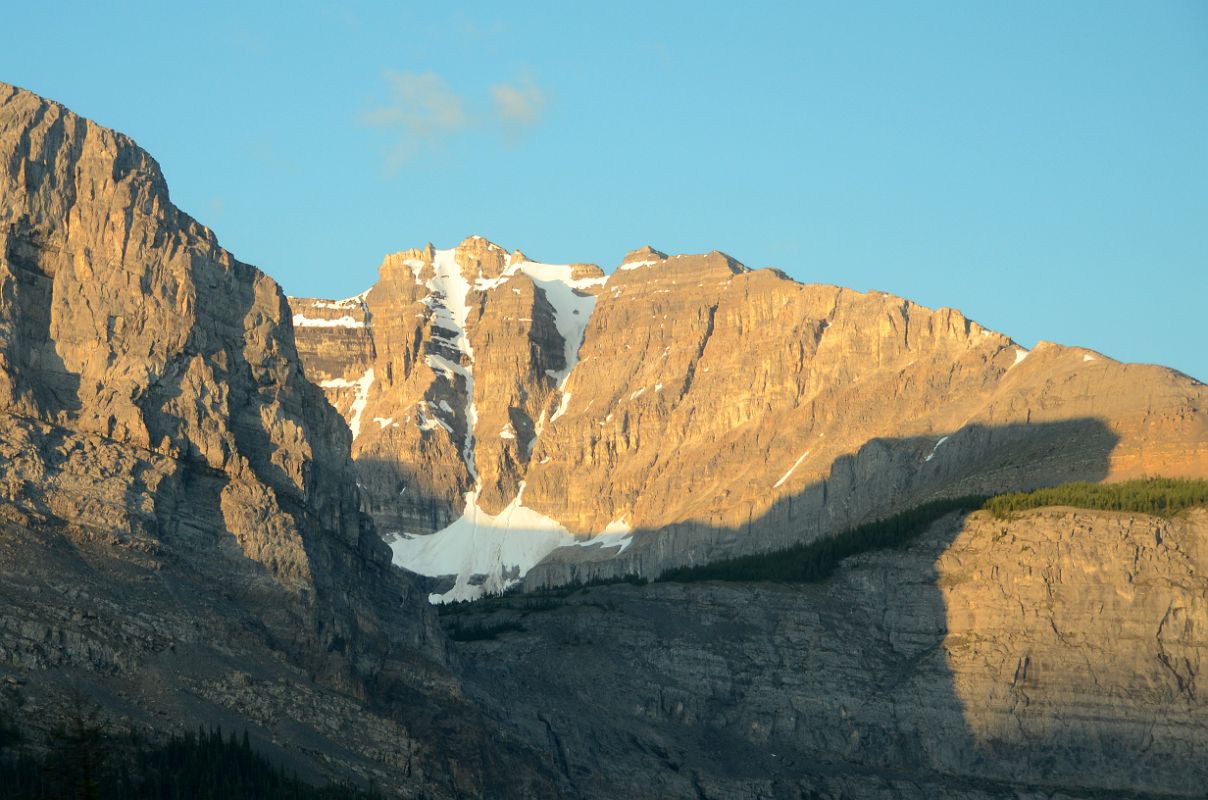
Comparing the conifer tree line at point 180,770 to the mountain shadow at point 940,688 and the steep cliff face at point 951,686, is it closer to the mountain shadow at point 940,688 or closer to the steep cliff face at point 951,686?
the mountain shadow at point 940,688

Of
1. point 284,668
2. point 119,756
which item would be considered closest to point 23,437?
point 284,668

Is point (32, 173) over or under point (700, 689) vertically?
over

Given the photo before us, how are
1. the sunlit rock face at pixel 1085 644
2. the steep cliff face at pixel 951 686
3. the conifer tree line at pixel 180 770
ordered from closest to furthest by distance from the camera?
the conifer tree line at pixel 180 770 → the steep cliff face at pixel 951 686 → the sunlit rock face at pixel 1085 644

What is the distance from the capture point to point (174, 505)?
146125 millimetres

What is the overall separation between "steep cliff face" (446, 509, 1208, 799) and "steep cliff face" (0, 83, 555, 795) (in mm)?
22407

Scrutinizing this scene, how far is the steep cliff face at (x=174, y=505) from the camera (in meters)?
131

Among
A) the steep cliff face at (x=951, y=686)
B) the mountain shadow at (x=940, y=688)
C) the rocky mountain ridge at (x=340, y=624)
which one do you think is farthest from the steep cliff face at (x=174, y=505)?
the steep cliff face at (x=951, y=686)

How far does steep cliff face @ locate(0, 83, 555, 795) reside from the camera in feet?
431

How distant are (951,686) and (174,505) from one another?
76.0 metres

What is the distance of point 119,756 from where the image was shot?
117 metres

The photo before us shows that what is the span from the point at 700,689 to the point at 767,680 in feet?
19.8

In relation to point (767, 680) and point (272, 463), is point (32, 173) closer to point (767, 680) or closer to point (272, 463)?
point (272, 463)

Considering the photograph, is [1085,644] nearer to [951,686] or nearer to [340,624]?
[951,686]

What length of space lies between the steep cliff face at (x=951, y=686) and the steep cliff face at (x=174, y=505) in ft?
73.5
